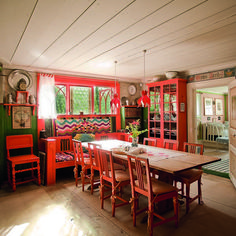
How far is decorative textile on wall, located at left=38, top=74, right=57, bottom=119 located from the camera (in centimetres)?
454

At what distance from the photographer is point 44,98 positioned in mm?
4590

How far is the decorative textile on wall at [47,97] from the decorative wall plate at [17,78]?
9.4 inches

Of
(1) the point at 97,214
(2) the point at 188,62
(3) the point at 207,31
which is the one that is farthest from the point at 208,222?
(2) the point at 188,62

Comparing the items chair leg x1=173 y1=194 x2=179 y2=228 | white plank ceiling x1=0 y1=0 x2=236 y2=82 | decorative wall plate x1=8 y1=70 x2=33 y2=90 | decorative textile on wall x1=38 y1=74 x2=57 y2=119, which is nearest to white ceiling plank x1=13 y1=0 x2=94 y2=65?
white plank ceiling x1=0 y1=0 x2=236 y2=82

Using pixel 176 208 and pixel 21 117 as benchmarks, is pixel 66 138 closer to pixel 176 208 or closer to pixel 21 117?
pixel 21 117

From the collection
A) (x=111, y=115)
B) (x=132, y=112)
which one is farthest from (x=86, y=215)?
(x=132, y=112)

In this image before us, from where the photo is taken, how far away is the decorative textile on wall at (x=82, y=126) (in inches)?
189

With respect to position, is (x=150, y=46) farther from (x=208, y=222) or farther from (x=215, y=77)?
(x=208, y=222)

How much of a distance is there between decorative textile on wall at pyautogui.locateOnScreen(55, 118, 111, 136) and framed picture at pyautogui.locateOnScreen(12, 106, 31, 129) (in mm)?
642

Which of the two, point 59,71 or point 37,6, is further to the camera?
point 59,71

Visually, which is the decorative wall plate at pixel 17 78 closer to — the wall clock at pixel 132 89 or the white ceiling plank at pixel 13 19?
the white ceiling plank at pixel 13 19

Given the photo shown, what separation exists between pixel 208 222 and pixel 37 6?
10.4 feet

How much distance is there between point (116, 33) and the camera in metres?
2.61

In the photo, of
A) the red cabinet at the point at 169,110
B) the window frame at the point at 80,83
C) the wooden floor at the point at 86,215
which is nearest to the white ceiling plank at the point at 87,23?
the window frame at the point at 80,83
